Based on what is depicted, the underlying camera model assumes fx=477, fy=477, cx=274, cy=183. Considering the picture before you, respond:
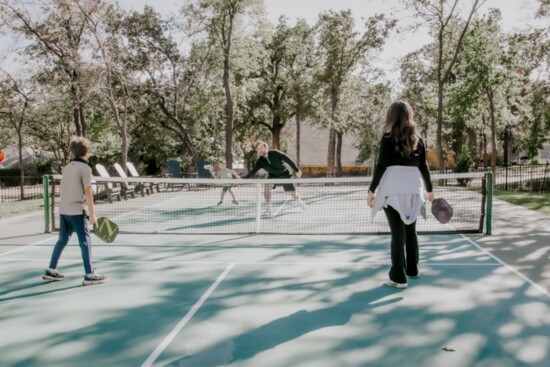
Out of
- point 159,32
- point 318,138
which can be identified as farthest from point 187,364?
point 318,138

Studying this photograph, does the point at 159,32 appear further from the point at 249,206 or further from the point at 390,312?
the point at 390,312

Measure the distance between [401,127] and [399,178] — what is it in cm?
61

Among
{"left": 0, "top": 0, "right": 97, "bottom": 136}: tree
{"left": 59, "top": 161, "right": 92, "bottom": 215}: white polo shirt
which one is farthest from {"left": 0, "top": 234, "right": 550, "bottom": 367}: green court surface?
{"left": 0, "top": 0, "right": 97, "bottom": 136}: tree

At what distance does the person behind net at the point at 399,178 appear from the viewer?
18.2 feet

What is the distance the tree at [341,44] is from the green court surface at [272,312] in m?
29.0

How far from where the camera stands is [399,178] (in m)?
5.67

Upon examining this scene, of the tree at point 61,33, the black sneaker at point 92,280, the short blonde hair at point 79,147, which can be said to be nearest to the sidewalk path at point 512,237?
the black sneaker at point 92,280

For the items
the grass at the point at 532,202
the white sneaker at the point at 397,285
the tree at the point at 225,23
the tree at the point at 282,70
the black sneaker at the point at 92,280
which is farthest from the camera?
the tree at the point at 282,70

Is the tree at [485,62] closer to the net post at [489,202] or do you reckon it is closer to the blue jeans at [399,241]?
the net post at [489,202]

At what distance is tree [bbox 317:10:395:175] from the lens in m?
35.5

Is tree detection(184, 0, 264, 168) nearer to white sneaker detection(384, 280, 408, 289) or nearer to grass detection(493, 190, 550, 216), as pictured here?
grass detection(493, 190, 550, 216)

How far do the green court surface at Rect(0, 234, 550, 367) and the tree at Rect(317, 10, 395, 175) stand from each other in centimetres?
2898

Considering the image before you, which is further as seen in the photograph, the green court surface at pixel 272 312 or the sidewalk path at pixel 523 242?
the sidewalk path at pixel 523 242

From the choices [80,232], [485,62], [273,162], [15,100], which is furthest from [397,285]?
[15,100]
